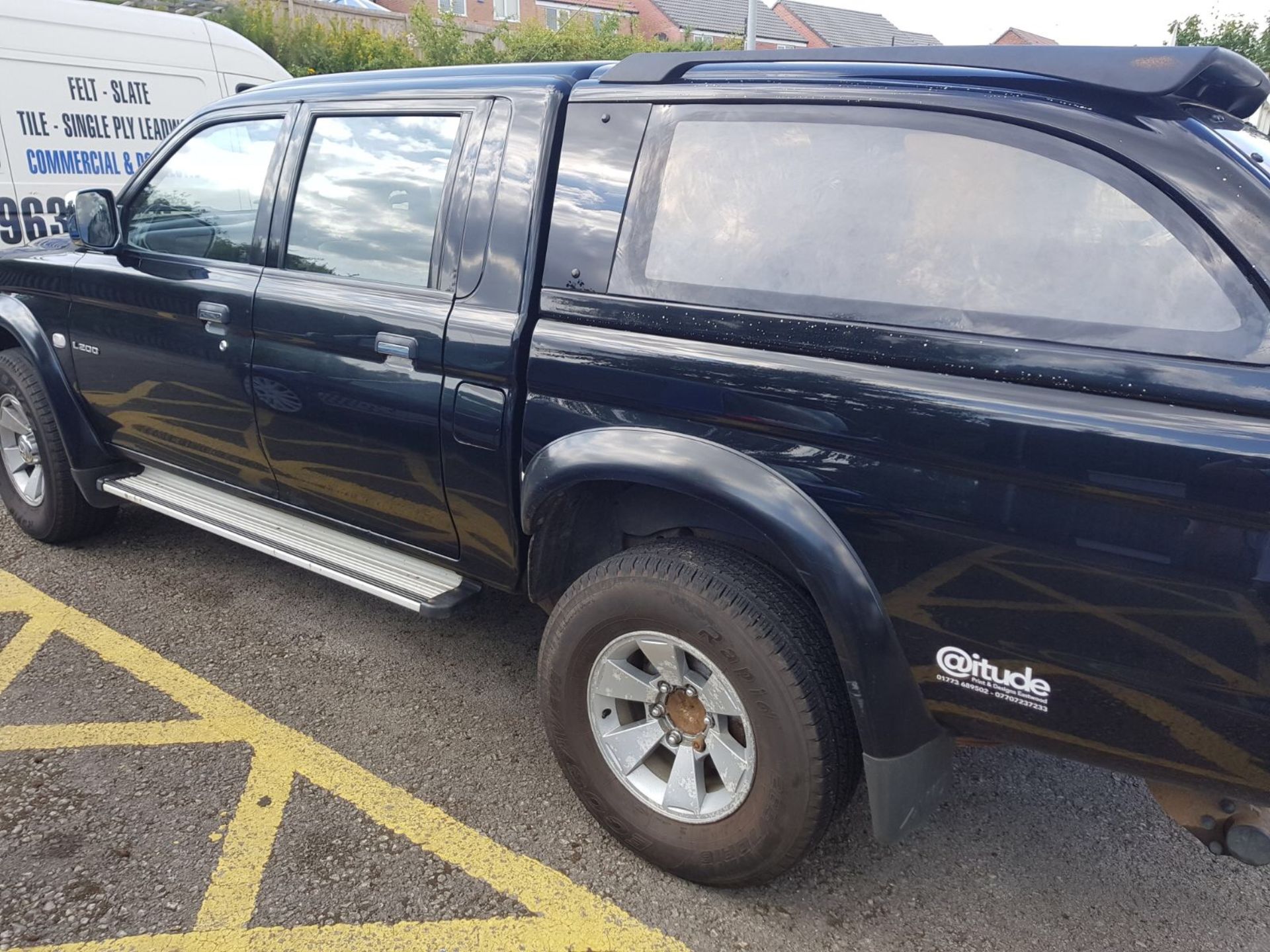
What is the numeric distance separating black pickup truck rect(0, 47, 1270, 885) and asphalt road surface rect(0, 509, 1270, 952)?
25 cm

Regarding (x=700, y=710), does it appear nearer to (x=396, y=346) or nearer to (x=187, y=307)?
(x=396, y=346)

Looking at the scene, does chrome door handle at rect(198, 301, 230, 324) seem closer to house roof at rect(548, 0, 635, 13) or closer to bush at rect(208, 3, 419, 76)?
bush at rect(208, 3, 419, 76)

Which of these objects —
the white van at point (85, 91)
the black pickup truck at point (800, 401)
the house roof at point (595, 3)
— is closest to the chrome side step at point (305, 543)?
the black pickup truck at point (800, 401)

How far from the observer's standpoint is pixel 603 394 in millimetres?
2293

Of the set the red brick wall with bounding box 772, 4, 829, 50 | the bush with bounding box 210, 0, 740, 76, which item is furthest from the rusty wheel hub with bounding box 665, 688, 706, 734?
the red brick wall with bounding box 772, 4, 829, 50

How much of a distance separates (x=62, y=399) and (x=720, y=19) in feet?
163

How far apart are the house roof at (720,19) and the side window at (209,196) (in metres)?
45.3

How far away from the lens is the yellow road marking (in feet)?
7.13

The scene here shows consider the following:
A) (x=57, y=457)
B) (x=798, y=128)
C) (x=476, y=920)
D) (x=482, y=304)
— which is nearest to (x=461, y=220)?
(x=482, y=304)

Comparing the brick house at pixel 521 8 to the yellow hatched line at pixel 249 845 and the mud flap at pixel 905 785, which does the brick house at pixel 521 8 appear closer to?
the yellow hatched line at pixel 249 845

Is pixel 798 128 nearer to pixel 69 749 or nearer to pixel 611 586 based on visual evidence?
pixel 611 586

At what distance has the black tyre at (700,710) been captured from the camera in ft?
6.77

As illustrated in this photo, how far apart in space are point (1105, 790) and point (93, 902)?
2.73 meters

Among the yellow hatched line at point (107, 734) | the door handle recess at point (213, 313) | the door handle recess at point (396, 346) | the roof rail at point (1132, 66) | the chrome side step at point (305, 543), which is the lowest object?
the yellow hatched line at point (107, 734)
